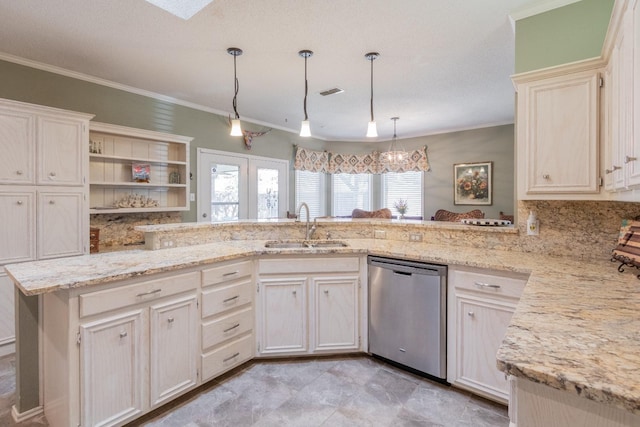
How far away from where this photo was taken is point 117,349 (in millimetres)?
1768

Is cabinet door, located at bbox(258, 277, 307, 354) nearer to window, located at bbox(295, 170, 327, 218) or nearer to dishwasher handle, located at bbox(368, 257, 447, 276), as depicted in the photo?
dishwasher handle, located at bbox(368, 257, 447, 276)

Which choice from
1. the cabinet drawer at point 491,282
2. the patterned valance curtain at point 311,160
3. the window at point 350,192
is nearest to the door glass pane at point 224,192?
the patterned valance curtain at point 311,160

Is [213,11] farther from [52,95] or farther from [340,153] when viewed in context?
[340,153]

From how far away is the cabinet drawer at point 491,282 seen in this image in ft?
6.38

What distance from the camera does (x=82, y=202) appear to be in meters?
3.13

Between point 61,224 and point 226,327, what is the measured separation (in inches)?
77.2

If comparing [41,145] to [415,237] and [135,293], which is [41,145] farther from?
[415,237]

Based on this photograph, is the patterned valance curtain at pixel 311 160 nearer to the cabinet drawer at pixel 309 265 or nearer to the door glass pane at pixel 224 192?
the door glass pane at pixel 224 192

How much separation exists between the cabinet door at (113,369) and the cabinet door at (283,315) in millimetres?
901

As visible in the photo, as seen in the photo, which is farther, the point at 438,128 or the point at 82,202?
the point at 438,128

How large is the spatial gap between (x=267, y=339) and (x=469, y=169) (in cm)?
525

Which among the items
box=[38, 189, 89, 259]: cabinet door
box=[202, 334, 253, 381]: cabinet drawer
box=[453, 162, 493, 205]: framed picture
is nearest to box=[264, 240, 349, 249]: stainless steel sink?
box=[202, 334, 253, 381]: cabinet drawer

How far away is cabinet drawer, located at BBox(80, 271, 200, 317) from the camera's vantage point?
166 centimetres

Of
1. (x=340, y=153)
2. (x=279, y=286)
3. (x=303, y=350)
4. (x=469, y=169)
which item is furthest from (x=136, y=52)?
(x=469, y=169)
